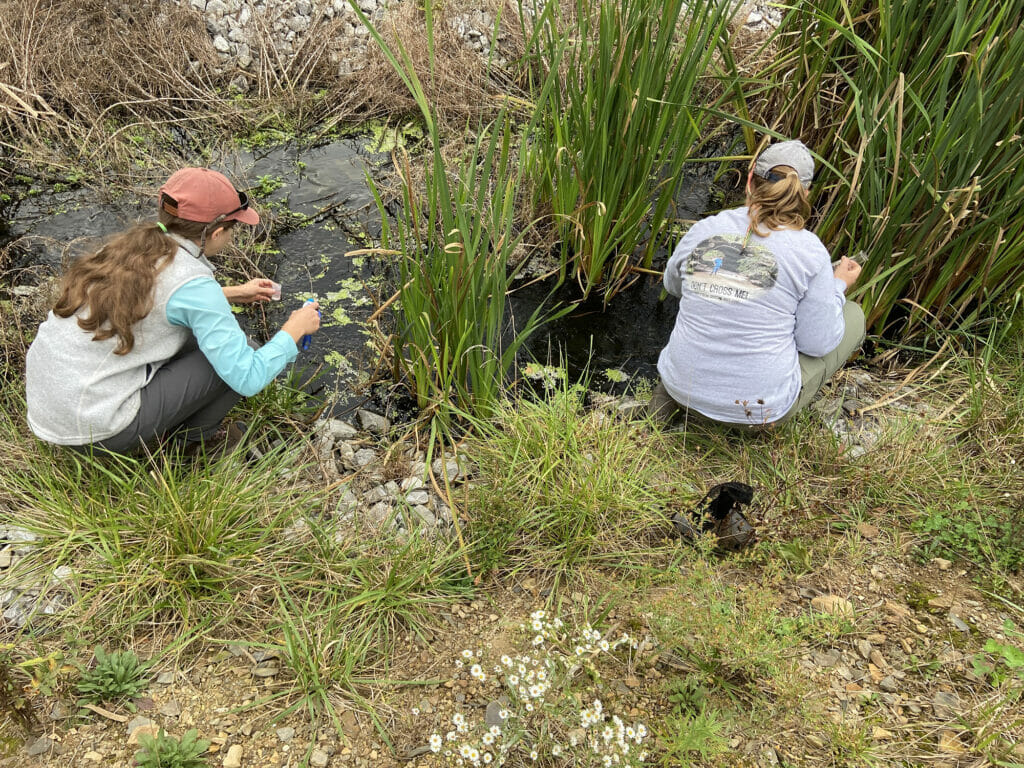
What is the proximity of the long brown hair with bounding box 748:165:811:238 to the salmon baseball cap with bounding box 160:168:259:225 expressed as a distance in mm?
1618

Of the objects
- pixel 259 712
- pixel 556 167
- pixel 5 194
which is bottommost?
pixel 259 712

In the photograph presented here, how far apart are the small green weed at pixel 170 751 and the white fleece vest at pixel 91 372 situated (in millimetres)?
Answer: 848

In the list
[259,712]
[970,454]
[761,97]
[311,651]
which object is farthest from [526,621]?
[761,97]

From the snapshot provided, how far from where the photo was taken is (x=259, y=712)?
64.2 inches

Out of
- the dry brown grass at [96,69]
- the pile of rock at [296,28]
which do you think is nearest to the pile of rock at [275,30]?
the pile of rock at [296,28]

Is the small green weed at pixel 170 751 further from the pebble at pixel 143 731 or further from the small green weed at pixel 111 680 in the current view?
the small green weed at pixel 111 680

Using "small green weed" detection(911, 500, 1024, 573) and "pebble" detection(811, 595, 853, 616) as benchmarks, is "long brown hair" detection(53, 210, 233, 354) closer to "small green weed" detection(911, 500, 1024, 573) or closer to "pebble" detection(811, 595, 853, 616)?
"pebble" detection(811, 595, 853, 616)

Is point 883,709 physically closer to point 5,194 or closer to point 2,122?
point 5,194

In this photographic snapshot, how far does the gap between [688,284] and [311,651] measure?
5.31ft

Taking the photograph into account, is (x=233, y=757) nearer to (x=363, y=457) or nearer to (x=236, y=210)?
(x=363, y=457)

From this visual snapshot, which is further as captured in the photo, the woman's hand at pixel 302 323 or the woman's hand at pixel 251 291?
the woman's hand at pixel 251 291

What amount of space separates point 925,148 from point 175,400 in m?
2.66

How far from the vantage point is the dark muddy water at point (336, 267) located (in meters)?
3.04

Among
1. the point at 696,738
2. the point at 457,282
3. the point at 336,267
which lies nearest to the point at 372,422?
the point at 457,282
